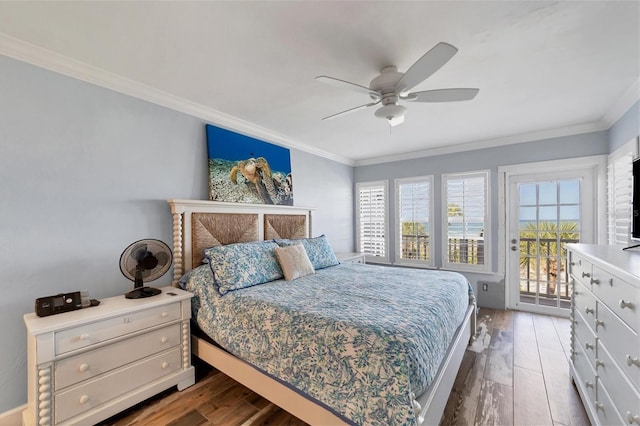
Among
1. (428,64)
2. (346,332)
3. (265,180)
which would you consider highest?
(428,64)

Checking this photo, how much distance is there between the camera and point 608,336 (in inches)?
53.9

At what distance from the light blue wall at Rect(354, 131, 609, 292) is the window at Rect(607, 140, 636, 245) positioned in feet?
1.23

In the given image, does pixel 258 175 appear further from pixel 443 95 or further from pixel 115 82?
pixel 443 95

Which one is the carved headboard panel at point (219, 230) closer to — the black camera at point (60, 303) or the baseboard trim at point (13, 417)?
the black camera at point (60, 303)

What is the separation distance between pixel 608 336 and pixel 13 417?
3.48 meters

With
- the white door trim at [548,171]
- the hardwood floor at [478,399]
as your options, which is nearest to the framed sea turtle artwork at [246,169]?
the hardwood floor at [478,399]

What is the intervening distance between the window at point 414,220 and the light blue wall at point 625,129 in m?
2.04

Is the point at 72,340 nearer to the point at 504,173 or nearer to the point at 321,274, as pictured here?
the point at 321,274

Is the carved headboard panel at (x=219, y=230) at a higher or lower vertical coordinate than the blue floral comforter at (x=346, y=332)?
higher

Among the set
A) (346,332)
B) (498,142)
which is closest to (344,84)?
(346,332)

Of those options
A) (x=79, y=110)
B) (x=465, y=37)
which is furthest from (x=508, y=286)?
(x=79, y=110)

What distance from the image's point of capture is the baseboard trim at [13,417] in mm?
1691

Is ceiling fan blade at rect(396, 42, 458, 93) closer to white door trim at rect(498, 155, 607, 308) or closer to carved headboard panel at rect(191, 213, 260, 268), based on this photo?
carved headboard panel at rect(191, 213, 260, 268)

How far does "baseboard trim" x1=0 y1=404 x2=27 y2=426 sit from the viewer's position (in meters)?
1.69
